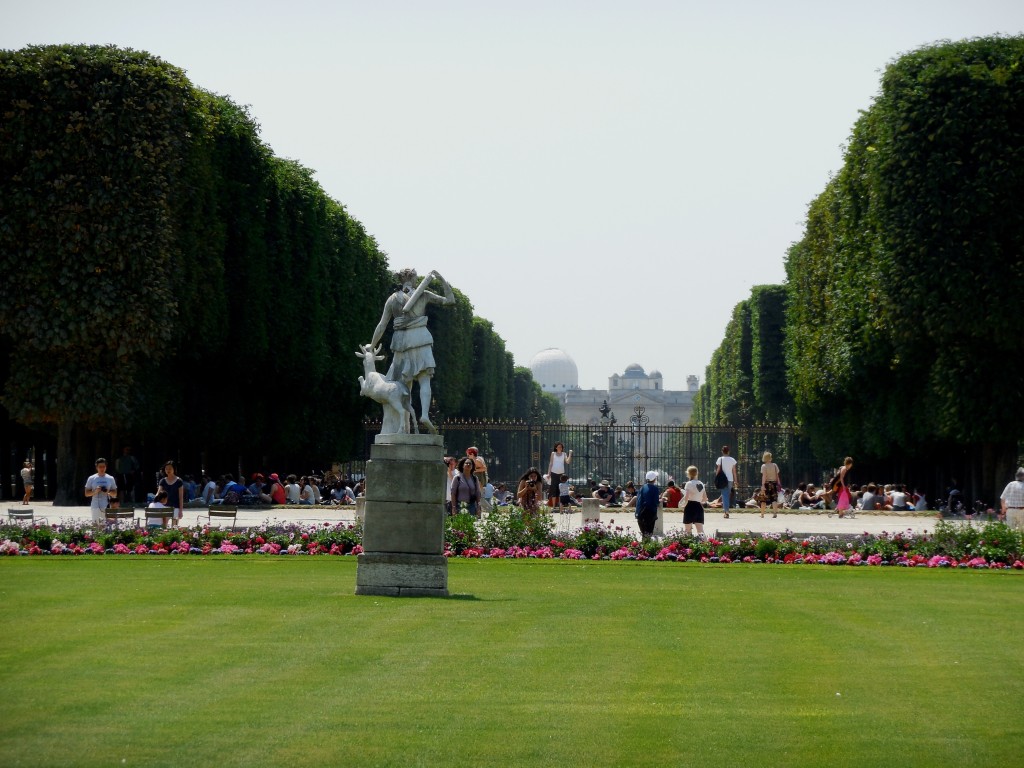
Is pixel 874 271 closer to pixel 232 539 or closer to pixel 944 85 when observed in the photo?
pixel 944 85

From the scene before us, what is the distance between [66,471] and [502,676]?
2819cm

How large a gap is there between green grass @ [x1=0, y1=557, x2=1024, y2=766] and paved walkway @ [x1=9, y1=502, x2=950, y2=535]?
43.3 feet

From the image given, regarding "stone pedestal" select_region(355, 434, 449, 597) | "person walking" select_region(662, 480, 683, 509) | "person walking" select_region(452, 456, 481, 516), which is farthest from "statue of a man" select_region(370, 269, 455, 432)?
"person walking" select_region(662, 480, 683, 509)

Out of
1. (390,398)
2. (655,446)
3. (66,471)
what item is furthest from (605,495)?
(390,398)

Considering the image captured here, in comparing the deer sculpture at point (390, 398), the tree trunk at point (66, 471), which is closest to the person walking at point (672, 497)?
the tree trunk at point (66, 471)

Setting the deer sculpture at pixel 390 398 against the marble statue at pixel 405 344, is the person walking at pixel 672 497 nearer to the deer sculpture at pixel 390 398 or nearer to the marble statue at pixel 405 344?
the marble statue at pixel 405 344

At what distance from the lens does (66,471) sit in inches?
1465

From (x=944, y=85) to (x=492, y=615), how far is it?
25912 millimetres

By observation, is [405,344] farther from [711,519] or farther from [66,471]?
[66,471]

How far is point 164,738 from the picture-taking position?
8.93 meters

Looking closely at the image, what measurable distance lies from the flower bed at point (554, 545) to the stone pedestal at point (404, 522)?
6392mm

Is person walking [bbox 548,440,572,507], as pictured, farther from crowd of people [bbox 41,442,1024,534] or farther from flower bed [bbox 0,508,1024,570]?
flower bed [bbox 0,508,1024,570]

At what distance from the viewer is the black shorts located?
25.9 m

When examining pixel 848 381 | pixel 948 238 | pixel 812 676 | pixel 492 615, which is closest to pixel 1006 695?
pixel 812 676
